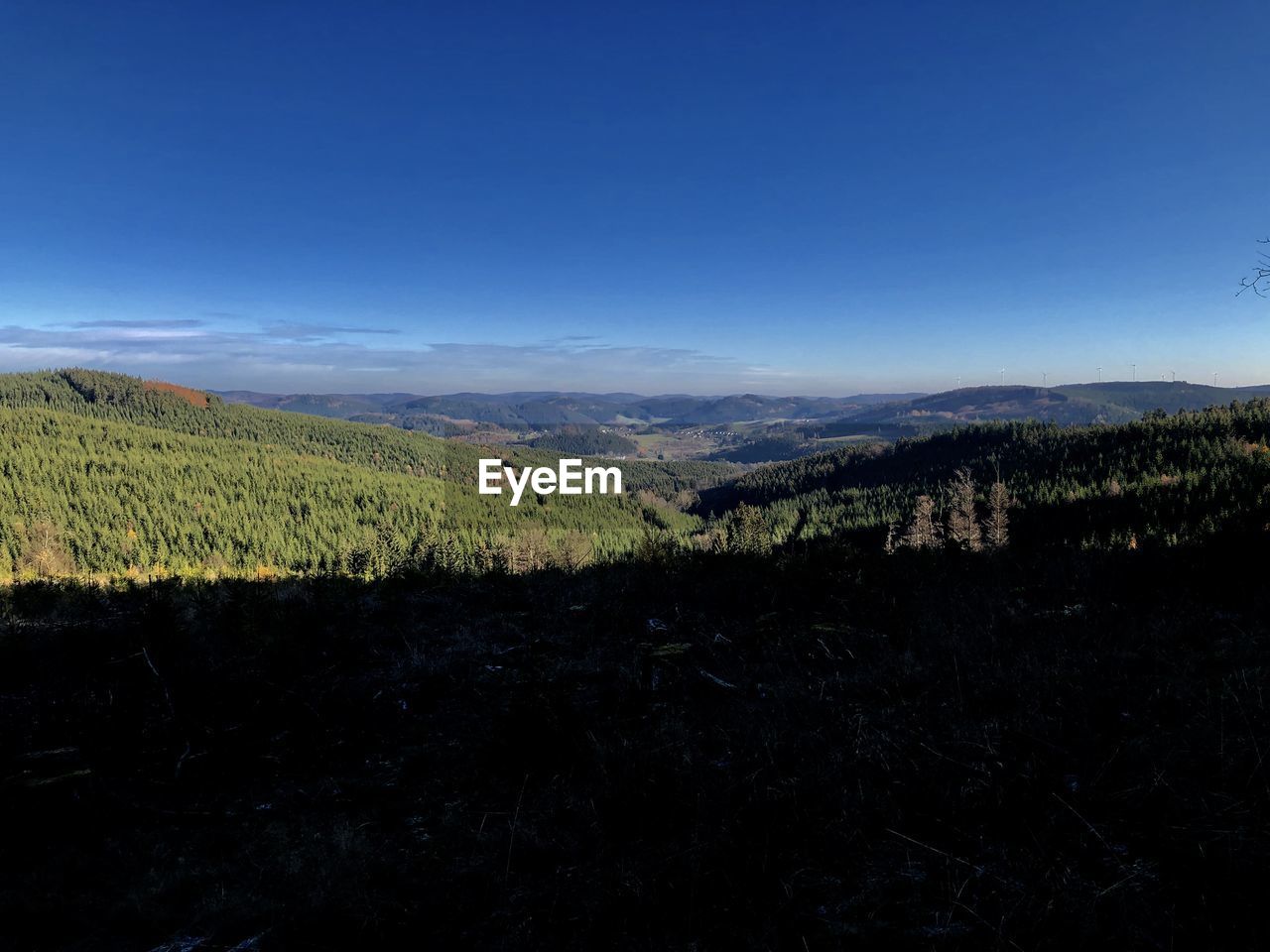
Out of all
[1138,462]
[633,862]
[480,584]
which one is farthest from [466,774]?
[1138,462]

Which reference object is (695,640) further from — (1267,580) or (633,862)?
(1267,580)

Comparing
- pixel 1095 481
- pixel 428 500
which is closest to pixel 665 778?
pixel 1095 481

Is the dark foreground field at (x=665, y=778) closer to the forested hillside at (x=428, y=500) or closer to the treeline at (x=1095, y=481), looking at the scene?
the treeline at (x=1095, y=481)

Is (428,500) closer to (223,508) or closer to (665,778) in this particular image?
(223,508)

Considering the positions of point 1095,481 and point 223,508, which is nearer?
point 1095,481

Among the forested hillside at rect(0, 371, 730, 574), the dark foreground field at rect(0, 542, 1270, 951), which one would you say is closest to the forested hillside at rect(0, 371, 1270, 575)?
the forested hillside at rect(0, 371, 730, 574)

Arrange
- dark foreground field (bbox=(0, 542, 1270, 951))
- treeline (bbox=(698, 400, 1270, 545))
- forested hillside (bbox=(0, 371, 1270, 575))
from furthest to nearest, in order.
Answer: forested hillside (bbox=(0, 371, 1270, 575))
treeline (bbox=(698, 400, 1270, 545))
dark foreground field (bbox=(0, 542, 1270, 951))

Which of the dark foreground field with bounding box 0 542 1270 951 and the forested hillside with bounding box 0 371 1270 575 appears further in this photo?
the forested hillside with bounding box 0 371 1270 575

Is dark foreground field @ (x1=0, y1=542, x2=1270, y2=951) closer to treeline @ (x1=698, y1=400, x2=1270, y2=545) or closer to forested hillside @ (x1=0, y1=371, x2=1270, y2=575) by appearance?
treeline @ (x1=698, y1=400, x2=1270, y2=545)

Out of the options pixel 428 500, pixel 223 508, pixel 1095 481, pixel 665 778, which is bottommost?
pixel 428 500
